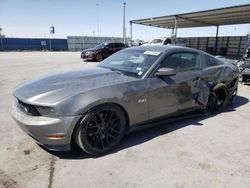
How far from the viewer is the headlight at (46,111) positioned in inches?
101

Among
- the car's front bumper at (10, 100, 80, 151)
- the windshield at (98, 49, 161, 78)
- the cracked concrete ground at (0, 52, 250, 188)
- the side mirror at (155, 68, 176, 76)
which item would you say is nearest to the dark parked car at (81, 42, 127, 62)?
the windshield at (98, 49, 161, 78)

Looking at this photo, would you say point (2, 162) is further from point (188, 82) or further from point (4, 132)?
point (188, 82)

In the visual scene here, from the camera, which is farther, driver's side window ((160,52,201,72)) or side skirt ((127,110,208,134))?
driver's side window ((160,52,201,72))

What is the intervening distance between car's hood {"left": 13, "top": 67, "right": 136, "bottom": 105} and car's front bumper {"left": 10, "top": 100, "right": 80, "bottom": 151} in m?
0.21

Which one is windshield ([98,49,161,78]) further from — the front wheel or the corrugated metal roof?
the corrugated metal roof

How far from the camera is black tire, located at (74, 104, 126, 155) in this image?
108 inches

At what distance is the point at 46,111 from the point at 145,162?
4.61 ft

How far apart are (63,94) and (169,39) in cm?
2165

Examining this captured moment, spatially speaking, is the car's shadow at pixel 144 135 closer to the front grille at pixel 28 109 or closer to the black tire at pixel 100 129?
the black tire at pixel 100 129

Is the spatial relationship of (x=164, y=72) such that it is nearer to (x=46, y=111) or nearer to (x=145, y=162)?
(x=145, y=162)

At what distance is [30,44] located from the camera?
39.2m

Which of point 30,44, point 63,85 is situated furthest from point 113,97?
point 30,44

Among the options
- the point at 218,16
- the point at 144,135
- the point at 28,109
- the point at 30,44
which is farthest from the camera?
the point at 30,44

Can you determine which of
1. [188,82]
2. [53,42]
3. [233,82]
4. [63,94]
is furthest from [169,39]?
[53,42]
